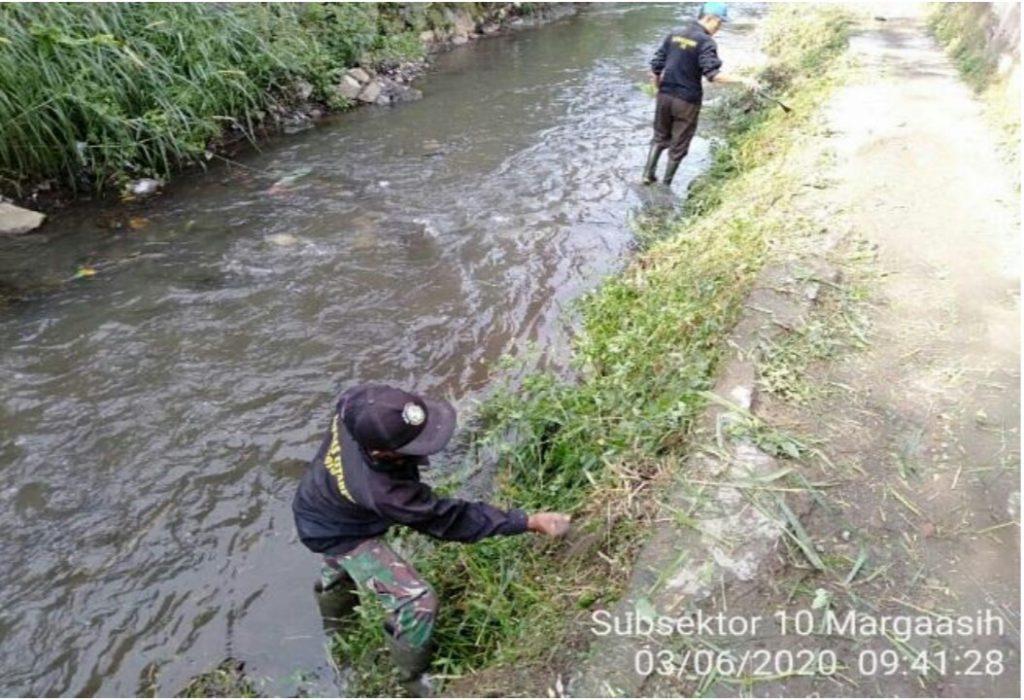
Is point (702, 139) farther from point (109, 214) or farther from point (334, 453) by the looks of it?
point (334, 453)

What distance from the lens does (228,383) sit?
497 centimetres

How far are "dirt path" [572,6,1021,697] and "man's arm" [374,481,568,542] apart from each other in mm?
542

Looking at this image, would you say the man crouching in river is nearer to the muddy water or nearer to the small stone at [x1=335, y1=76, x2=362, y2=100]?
the muddy water

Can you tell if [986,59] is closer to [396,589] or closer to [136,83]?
[396,589]

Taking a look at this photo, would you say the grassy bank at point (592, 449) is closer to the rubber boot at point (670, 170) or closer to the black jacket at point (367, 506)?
the black jacket at point (367, 506)

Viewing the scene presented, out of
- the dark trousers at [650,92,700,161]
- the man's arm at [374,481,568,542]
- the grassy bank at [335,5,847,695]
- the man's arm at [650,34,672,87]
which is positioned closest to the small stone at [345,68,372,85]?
the man's arm at [650,34,672,87]

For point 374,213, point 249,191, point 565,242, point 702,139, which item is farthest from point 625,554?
point 702,139

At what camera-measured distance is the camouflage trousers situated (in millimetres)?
2955

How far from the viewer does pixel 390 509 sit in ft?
9.07

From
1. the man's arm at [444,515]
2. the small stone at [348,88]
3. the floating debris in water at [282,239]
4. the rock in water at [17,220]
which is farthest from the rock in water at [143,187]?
the man's arm at [444,515]

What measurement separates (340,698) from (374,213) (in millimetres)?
5243

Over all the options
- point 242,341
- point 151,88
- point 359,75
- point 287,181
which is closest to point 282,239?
point 287,181

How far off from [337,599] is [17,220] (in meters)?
5.27

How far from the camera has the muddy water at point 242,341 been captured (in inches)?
134
